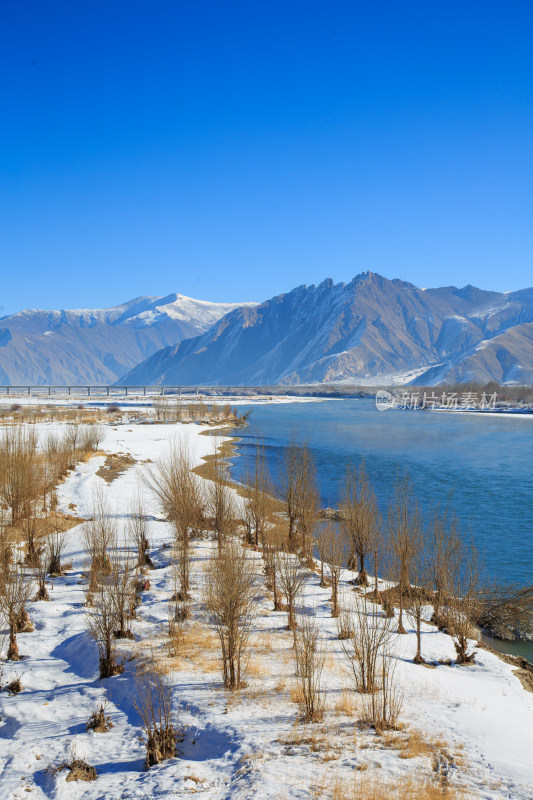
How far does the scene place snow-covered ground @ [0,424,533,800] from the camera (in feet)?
23.4

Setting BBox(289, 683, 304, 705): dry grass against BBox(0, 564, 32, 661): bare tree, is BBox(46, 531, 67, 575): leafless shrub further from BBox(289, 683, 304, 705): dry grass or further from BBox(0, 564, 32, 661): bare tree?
BBox(289, 683, 304, 705): dry grass

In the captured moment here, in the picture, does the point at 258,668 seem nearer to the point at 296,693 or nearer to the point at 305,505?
the point at 296,693

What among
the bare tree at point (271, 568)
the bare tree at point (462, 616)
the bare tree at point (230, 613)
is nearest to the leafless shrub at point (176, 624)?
the bare tree at point (230, 613)

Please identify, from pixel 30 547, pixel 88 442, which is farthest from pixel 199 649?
pixel 88 442

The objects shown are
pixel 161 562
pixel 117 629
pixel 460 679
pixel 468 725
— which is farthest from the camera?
pixel 161 562

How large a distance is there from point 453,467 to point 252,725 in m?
32.7

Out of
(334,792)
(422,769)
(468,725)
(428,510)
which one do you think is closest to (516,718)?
(468,725)

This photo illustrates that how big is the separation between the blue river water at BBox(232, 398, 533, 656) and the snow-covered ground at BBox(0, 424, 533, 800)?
7.75m

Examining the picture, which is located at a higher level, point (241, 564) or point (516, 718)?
point (241, 564)

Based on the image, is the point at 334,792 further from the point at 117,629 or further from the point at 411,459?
the point at 411,459

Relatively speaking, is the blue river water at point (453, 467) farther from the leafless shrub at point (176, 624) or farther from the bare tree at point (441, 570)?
the leafless shrub at point (176, 624)

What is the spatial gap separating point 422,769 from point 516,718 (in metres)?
2.92

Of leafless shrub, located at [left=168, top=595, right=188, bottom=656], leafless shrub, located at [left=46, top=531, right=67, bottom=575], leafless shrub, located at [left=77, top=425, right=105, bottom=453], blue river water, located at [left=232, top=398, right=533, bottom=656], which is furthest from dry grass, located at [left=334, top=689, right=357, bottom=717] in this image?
leafless shrub, located at [left=77, top=425, right=105, bottom=453]

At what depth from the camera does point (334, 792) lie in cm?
671
